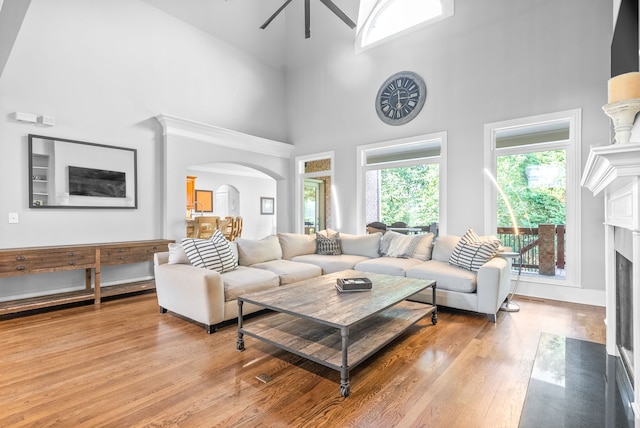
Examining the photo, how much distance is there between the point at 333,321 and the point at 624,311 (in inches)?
80.4

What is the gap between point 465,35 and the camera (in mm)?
4727

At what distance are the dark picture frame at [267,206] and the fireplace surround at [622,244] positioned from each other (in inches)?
375

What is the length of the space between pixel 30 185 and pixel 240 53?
4173 mm

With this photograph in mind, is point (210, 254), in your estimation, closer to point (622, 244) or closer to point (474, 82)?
point (622, 244)

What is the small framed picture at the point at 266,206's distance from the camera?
11078 mm

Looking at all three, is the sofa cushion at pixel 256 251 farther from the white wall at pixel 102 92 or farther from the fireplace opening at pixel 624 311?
the fireplace opening at pixel 624 311

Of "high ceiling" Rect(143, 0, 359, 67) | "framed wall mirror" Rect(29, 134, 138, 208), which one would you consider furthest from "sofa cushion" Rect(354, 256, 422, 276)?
"high ceiling" Rect(143, 0, 359, 67)

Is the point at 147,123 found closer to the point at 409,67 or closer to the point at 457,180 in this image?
the point at 409,67

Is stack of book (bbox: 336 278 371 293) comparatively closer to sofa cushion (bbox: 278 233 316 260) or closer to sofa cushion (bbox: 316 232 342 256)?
sofa cushion (bbox: 278 233 316 260)

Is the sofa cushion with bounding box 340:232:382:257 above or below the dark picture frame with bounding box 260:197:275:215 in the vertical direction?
below

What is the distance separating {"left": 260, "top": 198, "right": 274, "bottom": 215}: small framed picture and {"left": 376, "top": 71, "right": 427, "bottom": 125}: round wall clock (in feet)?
20.9

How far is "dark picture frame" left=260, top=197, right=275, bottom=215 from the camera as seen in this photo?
36.3 ft

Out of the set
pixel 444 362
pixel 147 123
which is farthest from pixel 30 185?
pixel 444 362

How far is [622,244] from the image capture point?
82.0 inches
